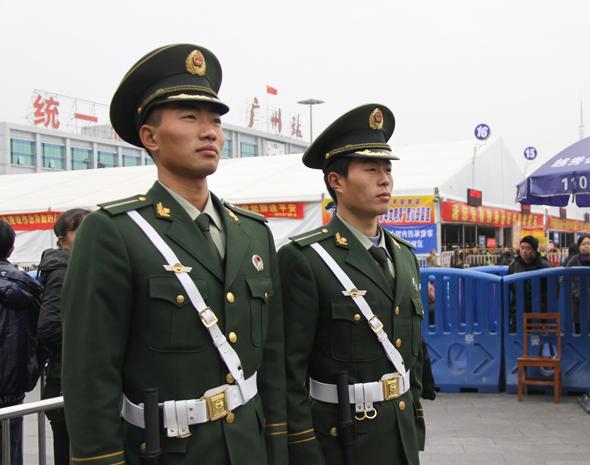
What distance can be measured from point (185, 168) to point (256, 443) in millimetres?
916

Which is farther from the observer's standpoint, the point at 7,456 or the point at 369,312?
the point at 7,456

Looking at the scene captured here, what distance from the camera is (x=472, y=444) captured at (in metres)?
5.09

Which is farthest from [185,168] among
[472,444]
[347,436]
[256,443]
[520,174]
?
[520,174]

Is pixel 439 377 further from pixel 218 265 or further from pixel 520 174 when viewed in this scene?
pixel 520 174

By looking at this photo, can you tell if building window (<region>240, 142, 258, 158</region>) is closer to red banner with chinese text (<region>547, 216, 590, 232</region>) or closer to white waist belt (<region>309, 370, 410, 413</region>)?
red banner with chinese text (<region>547, 216, 590, 232</region>)

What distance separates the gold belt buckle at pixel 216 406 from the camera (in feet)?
5.90

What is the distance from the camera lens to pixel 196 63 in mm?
2068

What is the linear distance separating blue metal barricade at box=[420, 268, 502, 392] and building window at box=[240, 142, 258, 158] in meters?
56.3

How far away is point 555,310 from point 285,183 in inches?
416

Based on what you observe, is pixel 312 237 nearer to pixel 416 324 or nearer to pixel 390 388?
pixel 416 324

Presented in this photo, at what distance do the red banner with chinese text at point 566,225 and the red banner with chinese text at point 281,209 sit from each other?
1184 centimetres

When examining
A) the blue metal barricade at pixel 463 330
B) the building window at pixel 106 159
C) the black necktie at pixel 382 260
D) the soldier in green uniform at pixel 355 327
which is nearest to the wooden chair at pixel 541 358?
the blue metal barricade at pixel 463 330

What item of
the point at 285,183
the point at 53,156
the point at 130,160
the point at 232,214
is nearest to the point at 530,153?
the point at 285,183

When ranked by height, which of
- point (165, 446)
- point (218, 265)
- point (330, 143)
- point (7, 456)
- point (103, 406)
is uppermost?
point (330, 143)
